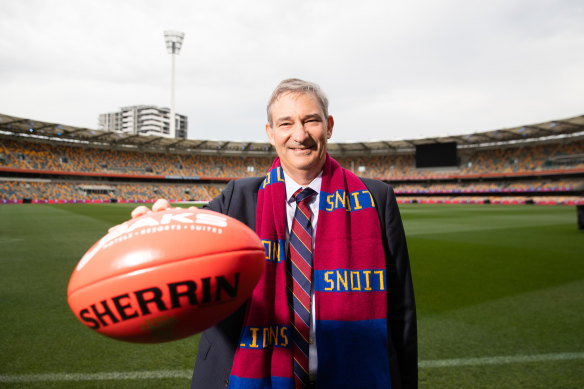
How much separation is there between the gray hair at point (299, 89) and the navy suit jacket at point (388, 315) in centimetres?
47

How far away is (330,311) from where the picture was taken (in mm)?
1558

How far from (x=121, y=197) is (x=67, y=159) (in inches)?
345

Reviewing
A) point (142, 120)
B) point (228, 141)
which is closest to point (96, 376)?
point (228, 141)

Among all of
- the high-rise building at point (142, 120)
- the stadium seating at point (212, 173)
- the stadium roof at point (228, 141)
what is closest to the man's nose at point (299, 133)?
the stadium seating at point (212, 173)

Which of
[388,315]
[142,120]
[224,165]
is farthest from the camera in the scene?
[142,120]

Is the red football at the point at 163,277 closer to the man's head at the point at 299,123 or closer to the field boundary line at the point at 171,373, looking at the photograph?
the man's head at the point at 299,123

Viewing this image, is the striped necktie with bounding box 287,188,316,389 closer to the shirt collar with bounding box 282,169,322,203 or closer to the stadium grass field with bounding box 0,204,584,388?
the shirt collar with bounding box 282,169,322,203

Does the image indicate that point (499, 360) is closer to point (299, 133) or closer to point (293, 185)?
point (293, 185)

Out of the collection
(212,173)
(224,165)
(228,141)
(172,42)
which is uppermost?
(172,42)

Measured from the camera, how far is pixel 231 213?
1.73 meters

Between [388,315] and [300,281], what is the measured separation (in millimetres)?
507

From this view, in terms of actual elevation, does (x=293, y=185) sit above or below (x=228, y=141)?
below

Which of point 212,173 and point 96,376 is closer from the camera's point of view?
point 96,376

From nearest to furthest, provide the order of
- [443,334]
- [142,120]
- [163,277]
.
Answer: [163,277], [443,334], [142,120]
